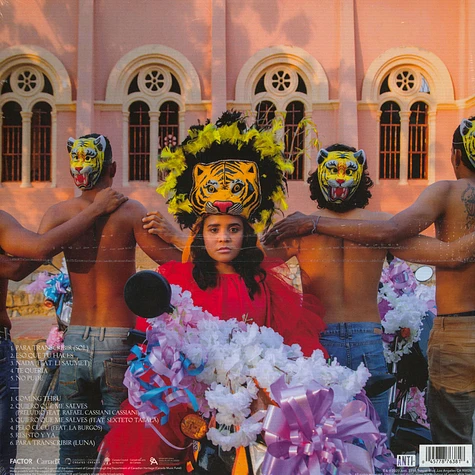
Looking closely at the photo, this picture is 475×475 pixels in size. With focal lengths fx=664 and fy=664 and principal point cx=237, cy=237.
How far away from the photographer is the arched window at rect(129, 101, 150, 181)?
9.89ft

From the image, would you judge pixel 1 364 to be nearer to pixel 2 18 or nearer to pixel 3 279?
pixel 3 279

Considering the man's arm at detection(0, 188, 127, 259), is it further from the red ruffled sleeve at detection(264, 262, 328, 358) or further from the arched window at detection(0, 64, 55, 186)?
the red ruffled sleeve at detection(264, 262, 328, 358)

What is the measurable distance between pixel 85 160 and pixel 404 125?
56.5 inches

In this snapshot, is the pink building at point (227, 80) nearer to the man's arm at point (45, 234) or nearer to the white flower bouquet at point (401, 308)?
the man's arm at point (45, 234)

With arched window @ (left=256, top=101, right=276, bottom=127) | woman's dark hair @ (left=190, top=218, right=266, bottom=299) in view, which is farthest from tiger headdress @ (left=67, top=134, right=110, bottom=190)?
arched window @ (left=256, top=101, right=276, bottom=127)

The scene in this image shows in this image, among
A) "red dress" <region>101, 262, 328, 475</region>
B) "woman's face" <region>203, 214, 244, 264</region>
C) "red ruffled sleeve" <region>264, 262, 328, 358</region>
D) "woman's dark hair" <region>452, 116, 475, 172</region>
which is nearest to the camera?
"red dress" <region>101, 262, 328, 475</region>

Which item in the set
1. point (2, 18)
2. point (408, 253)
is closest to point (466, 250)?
point (408, 253)

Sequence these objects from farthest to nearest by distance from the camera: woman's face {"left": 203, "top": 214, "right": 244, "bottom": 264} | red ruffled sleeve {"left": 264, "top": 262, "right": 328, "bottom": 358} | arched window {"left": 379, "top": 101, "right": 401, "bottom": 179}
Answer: arched window {"left": 379, "top": 101, "right": 401, "bottom": 179} < woman's face {"left": 203, "top": 214, "right": 244, "bottom": 264} < red ruffled sleeve {"left": 264, "top": 262, "right": 328, "bottom": 358}

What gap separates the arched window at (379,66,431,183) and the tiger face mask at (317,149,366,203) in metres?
0.25

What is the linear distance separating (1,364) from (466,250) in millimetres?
2011

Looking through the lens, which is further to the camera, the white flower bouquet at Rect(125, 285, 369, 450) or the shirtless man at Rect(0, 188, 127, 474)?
the shirtless man at Rect(0, 188, 127, 474)

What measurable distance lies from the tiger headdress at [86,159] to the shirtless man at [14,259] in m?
0.09

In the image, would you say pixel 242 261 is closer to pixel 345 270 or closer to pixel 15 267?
pixel 345 270

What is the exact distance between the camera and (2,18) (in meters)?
2.87
